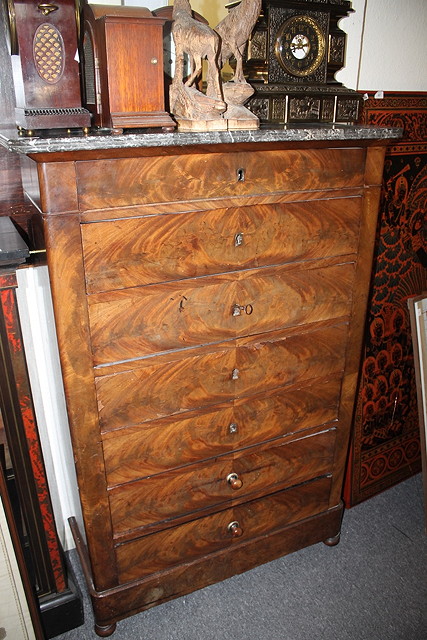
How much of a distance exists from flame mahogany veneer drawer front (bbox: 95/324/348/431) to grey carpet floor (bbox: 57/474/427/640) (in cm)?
86

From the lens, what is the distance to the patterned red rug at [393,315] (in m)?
2.12

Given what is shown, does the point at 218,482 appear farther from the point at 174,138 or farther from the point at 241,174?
the point at 174,138

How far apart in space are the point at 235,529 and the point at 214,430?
42cm

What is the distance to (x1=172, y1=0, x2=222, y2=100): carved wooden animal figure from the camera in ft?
4.61

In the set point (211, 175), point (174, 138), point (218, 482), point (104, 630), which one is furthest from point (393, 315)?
point (104, 630)

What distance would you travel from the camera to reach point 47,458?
2.10 metres

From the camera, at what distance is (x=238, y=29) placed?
152 centimetres

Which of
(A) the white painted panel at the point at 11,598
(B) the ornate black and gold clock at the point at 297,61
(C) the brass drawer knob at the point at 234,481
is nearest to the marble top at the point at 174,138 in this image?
(B) the ornate black and gold clock at the point at 297,61

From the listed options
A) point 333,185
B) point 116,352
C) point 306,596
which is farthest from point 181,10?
point 306,596

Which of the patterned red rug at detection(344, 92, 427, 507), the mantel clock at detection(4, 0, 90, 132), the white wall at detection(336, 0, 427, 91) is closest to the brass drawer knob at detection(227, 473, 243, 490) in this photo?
the patterned red rug at detection(344, 92, 427, 507)

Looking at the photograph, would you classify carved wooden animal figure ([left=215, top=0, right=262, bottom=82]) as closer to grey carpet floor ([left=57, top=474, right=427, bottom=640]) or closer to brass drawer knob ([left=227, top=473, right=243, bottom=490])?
brass drawer knob ([left=227, top=473, right=243, bottom=490])

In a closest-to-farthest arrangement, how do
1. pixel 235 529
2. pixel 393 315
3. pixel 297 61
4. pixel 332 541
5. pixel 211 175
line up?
pixel 211 175
pixel 297 61
pixel 235 529
pixel 332 541
pixel 393 315

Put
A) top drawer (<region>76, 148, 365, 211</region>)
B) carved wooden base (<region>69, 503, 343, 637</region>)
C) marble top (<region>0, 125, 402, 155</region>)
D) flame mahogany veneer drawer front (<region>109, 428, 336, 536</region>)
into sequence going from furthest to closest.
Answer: carved wooden base (<region>69, 503, 343, 637</region>)
flame mahogany veneer drawer front (<region>109, 428, 336, 536</region>)
top drawer (<region>76, 148, 365, 211</region>)
marble top (<region>0, 125, 402, 155</region>)

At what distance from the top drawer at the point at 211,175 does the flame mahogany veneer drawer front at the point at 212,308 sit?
24 cm
